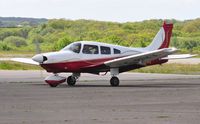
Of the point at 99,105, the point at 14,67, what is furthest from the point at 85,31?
the point at 99,105

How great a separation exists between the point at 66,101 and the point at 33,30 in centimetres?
13904

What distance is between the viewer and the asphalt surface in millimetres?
17297

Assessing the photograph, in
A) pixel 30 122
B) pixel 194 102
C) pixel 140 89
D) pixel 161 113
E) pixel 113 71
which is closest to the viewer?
pixel 30 122

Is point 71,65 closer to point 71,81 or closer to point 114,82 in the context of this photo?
point 71,81

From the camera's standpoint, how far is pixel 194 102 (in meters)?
22.2

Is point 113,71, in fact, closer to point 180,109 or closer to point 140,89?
point 140,89

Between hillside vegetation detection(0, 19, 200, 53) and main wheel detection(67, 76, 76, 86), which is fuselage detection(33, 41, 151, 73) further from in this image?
hillside vegetation detection(0, 19, 200, 53)

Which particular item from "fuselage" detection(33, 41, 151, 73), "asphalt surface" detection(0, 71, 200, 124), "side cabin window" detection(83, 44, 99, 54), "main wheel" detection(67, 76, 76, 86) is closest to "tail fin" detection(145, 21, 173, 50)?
"fuselage" detection(33, 41, 151, 73)

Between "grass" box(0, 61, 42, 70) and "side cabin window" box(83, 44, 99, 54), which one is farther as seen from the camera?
"grass" box(0, 61, 42, 70)

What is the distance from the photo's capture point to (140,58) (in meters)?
32.2

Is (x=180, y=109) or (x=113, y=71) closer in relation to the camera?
(x=180, y=109)

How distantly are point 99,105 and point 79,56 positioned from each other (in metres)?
10.8

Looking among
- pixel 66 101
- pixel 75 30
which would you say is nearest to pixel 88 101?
pixel 66 101

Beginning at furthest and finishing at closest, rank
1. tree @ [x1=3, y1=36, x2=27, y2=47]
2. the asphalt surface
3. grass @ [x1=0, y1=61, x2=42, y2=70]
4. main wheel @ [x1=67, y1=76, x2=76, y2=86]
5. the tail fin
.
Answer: tree @ [x1=3, y1=36, x2=27, y2=47]
grass @ [x1=0, y1=61, x2=42, y2=70]
the tail fin
main wheel @ [x1=67, y1=76, x2=76, y2=86]
the asphalt surface
